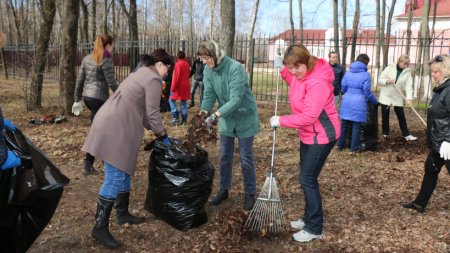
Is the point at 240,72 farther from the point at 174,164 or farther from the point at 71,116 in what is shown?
the point at 71,116

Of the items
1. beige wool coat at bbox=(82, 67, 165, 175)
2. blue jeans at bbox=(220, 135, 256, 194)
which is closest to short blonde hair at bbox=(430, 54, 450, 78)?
blue jeans at bbox=(220, 135, 256, 194)

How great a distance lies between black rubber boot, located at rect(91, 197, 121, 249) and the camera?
3307 millimetres

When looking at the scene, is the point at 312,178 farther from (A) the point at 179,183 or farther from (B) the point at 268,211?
(A) the point at 179,183

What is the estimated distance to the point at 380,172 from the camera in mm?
5637

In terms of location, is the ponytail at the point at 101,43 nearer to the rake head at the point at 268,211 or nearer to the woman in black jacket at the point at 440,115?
the rake head at the point at 268,211

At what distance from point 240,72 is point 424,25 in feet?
40.8

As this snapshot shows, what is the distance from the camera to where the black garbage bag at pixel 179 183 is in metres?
3.48

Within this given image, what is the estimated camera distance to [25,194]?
8.22 feet

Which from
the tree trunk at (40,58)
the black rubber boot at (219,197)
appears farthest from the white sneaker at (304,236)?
the tree trunk at (40,58)

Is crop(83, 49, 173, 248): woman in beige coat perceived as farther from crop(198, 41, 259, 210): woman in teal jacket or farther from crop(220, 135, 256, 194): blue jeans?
crop(220, 135, 256, 194): blue jeans

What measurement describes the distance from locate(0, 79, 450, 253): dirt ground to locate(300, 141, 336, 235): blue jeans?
0.63ft

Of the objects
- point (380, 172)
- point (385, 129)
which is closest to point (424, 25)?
point (385, 129)

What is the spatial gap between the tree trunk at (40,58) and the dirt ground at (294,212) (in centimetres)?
328

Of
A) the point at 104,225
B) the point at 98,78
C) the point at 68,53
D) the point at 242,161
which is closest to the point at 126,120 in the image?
the point at 104,225
